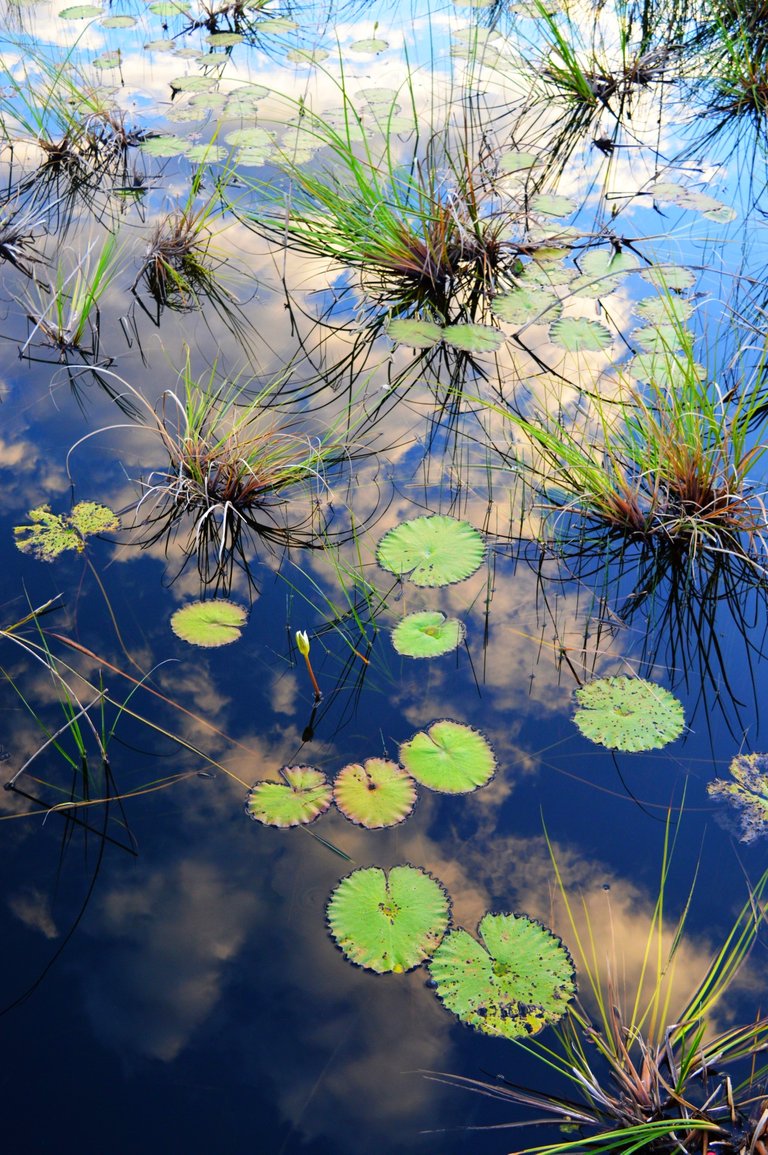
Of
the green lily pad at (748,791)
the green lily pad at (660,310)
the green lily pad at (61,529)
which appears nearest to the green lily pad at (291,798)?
the green lily pad at (748,791)

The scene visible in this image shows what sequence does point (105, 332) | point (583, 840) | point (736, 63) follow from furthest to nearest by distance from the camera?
point (736, 63), point (105, 332), point (583, 840)

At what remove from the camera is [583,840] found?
1.85 meters

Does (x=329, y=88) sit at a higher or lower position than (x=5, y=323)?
higher

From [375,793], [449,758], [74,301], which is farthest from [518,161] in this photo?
[375,793]

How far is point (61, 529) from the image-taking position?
8.21ft

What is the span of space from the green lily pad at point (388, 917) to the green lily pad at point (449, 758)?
0.70 feet

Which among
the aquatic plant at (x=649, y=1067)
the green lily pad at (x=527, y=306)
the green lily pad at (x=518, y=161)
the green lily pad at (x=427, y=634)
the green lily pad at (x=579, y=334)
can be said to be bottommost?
the aquatic plant at (x=649, y=1067)

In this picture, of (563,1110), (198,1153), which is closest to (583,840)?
(563,1110)

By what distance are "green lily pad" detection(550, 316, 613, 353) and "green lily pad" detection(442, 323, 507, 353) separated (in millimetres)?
177

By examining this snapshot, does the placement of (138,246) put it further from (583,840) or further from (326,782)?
(583,840)

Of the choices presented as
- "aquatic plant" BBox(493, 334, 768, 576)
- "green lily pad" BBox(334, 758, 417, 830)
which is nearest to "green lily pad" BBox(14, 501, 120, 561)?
"green lily pad" BBox(334, 758, 417, 830)

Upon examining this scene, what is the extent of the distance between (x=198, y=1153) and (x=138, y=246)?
3097mm

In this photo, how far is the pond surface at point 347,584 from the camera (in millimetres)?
1581

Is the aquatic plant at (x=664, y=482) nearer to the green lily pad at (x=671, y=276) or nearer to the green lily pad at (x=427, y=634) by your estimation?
the green lily pad at (x=427, y=634)
